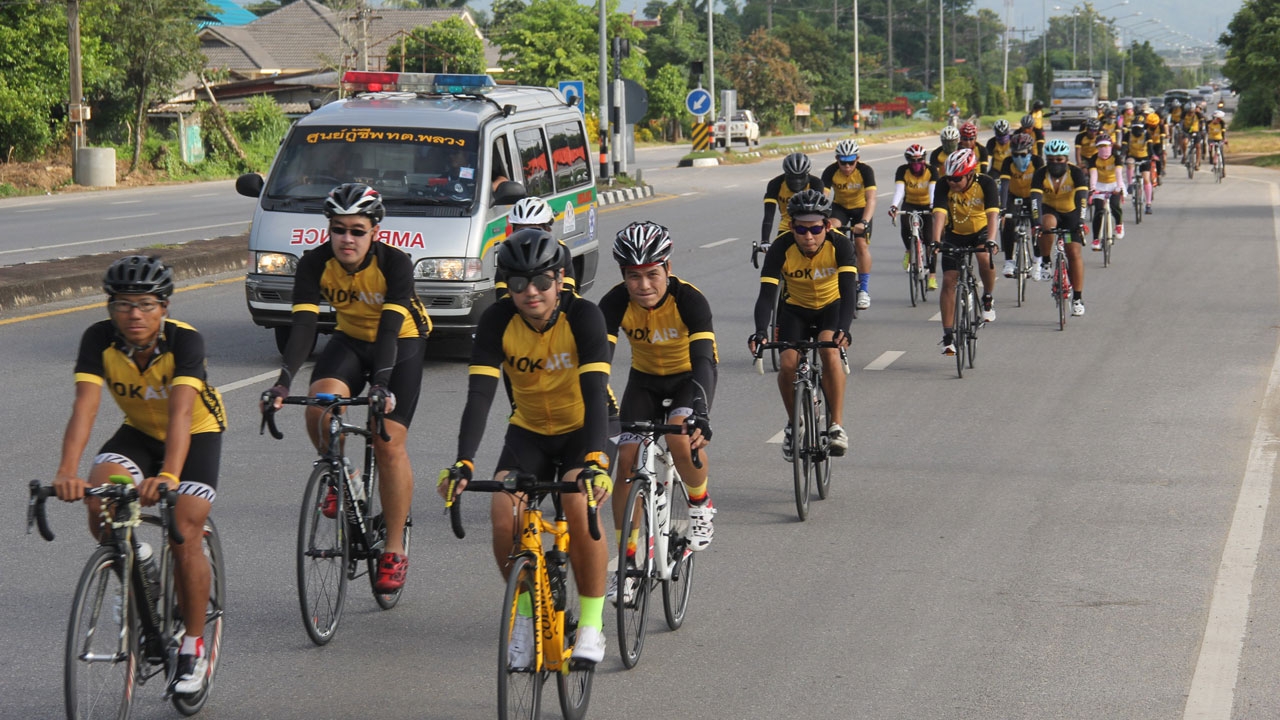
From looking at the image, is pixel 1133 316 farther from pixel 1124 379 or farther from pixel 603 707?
pixel 603 707

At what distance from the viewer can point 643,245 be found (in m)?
6.07

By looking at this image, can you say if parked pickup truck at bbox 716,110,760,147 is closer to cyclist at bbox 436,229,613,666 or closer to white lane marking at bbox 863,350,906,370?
white lane marking at bbox 863,350,906,370

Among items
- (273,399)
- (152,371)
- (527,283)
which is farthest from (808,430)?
(152,371)

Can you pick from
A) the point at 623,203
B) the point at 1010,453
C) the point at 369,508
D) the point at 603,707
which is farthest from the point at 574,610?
the point at 623,203

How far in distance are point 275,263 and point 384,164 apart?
1294 millimetres

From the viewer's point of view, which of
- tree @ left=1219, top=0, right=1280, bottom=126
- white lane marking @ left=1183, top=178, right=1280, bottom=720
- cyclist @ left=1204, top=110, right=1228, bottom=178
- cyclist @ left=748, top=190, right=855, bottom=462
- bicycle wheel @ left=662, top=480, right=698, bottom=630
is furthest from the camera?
tree @ left=1219, top=0, right=1280, bottom=126

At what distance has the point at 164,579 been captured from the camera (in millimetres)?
5266

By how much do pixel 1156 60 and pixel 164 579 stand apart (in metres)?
210

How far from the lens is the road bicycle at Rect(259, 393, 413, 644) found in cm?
601

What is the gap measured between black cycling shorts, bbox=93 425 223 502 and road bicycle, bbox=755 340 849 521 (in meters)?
3.49

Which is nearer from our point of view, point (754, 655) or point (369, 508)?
point (754, 655)

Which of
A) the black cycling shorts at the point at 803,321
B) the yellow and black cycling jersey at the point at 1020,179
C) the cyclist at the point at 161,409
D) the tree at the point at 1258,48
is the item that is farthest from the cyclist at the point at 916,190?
the tree at the point at 1258,48

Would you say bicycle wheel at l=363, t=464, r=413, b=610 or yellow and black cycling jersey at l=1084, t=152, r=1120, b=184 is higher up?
yellow and black cycling jersey at l=1084, t=152, r=1120, b=184

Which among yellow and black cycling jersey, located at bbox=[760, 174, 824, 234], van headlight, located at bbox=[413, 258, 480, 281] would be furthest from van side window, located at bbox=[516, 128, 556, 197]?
yellow and black cycling jersey, located at bbox=[760, 174, 824, 234]
